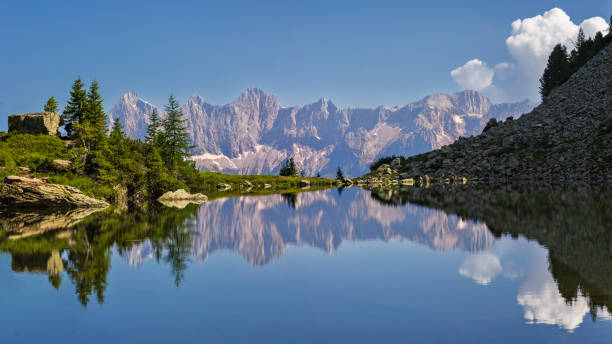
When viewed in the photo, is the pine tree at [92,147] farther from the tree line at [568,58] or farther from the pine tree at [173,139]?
the tree line at [568,58]

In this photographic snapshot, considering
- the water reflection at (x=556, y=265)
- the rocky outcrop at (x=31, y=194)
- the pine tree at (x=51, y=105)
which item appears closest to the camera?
the water reflection at (x=556, y=265)

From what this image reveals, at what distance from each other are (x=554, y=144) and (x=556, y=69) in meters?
64.3

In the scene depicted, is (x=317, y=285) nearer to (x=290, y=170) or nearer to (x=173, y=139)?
(x=173, y=139)

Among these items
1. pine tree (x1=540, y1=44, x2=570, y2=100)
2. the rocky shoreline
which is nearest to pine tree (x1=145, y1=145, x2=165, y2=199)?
the rocky shoreline

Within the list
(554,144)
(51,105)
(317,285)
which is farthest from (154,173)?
(554,144)

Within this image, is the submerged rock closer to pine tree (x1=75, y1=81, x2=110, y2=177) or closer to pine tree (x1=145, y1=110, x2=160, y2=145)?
pine tree (x1=75, y1=81, x2=110, y2=177)

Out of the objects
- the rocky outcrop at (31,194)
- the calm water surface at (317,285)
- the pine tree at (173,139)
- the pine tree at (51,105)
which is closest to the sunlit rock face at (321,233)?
the calm water surface at (317,285)

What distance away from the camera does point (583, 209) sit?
2922 cm

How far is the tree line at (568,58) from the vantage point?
424 ft

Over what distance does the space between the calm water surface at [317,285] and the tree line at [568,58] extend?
13641 cm

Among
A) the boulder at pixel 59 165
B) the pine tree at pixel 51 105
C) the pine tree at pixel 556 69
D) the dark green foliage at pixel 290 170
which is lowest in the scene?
the boulder at pixel 59 165

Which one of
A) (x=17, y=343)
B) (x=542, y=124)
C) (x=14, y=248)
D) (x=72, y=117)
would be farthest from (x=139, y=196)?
(x=542, y=124)

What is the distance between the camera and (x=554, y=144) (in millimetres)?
91750

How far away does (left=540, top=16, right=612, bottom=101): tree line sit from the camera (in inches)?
5084
